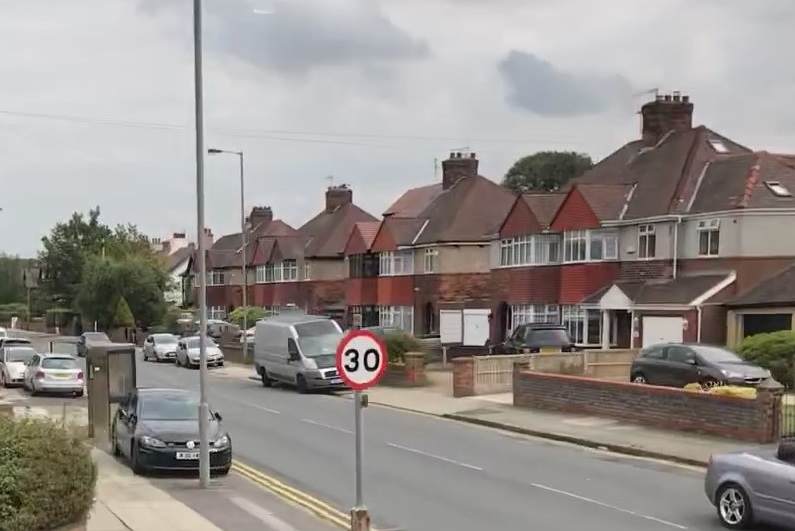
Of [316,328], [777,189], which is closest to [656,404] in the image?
[316,328]

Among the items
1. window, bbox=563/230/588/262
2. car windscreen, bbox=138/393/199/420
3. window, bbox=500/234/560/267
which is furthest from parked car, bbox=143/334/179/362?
car windscreen, bbox=138/393/199/420

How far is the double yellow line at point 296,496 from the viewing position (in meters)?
13.8

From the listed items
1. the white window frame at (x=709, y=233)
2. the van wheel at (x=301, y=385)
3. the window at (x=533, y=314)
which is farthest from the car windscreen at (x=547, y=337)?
the van wheel at (x=301, y=385)

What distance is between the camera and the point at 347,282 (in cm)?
6669

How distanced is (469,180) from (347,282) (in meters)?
12.3

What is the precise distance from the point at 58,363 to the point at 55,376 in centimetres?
84

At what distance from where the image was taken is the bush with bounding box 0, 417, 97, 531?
936 cm

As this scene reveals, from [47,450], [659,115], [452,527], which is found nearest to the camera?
[47,450]

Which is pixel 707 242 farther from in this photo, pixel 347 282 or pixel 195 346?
pixel 347 282

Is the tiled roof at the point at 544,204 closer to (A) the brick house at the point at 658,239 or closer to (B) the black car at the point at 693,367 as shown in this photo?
(A) the brick house at the point at 658,239

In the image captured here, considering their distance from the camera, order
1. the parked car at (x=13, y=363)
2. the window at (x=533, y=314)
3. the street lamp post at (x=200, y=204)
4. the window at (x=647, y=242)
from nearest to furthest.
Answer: the street lamp post at (x=200, y=204)
the parked car at (x=13, y=363)
the window at (x=647, y=242)
the window at (x=533, y=314)

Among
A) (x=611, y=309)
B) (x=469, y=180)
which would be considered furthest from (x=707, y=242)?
(x=469, y=180)

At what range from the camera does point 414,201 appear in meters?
69.5

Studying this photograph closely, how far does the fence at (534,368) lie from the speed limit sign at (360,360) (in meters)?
20.7
